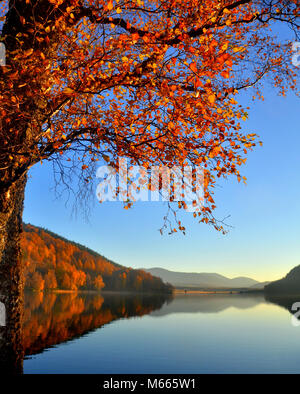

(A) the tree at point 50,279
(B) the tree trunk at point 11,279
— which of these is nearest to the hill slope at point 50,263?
(A) the tree at point 50,279

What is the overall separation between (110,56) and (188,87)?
10.3ft

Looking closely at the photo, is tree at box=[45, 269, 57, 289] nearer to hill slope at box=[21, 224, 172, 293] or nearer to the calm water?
hill slope at box=[21, 224, 172, 293]

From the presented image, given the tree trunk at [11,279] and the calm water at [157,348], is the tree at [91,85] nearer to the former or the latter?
the tree trunk at [11,279]

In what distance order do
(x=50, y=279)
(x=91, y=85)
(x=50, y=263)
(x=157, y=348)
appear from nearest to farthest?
(x=91, y=85)
(x=157, y=348)
(x=50, y=279)
(x=50, y=263)

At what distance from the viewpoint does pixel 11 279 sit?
38.3 feet

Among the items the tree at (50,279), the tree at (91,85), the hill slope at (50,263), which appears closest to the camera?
the tree at (91,85)

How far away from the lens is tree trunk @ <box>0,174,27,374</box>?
11398 mm

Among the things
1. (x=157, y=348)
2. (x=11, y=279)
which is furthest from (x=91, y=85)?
(x=157, y=348)

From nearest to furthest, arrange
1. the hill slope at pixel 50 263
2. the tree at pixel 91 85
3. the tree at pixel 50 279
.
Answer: the tree at pixel 91 85 < the hill slope at pixel 50 263 < the tree at pixel 50 279

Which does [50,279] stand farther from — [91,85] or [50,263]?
[91,85]

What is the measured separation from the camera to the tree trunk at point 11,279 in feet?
37.4

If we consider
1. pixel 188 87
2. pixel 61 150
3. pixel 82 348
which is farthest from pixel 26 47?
pixel 82 348

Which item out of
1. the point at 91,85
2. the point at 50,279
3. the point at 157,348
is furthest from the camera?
the point at 50,279

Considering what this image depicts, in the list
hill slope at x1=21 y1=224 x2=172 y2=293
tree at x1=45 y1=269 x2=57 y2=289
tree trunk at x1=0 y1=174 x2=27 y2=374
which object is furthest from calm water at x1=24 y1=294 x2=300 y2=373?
tree at x1=45 y1=269 x2=57 y2=289
